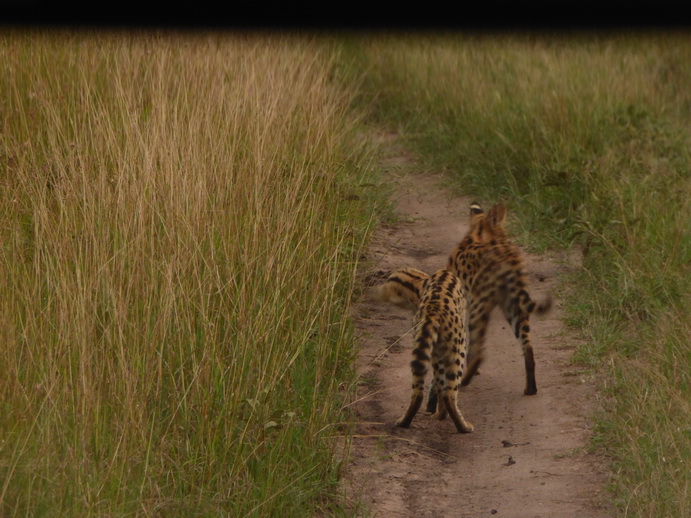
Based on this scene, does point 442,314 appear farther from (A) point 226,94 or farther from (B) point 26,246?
(A) point 226,94

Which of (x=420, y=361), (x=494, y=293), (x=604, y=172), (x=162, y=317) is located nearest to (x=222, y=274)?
(x=162, y=317)

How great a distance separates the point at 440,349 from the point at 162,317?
1.80m

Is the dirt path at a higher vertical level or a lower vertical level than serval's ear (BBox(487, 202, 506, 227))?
lower

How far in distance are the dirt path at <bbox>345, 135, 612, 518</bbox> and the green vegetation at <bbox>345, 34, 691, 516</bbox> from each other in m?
0.20

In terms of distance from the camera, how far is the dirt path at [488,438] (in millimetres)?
4082

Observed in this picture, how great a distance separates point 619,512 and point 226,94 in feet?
13.8

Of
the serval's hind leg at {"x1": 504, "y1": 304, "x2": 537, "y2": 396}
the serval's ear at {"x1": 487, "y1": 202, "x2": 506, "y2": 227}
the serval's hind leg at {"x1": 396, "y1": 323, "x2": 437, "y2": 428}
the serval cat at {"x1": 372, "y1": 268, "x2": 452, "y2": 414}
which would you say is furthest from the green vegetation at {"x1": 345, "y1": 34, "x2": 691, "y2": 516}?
the serval cat at {"x1": 372, "y1": 268, "x2": 452, "y2": 414}

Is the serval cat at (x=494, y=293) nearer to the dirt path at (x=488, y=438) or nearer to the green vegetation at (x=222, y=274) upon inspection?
the dirt path at (x=488, y=438)

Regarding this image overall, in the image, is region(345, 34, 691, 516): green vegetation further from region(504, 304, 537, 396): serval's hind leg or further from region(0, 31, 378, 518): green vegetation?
region(0, 31, 378, 518): green vegetation

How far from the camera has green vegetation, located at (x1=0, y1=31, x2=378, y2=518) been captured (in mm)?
3115

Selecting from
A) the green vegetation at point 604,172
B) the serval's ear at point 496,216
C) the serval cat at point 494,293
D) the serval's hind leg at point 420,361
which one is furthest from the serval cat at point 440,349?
the serval's ear at point 496,216

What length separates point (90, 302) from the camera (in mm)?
3486

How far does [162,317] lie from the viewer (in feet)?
12.2

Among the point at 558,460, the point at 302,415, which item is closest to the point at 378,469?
the point at 302,415
